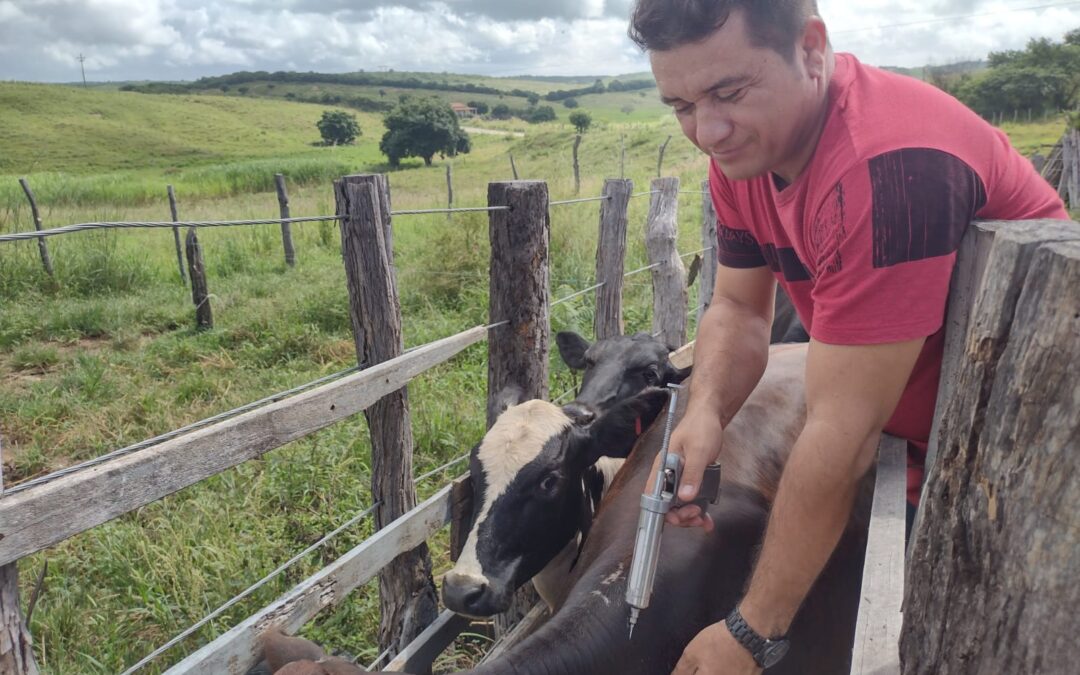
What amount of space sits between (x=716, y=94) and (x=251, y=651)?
77.4 inches

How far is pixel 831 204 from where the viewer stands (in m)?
1.49

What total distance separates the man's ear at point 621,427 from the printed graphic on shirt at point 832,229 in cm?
136

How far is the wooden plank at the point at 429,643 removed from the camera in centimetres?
260

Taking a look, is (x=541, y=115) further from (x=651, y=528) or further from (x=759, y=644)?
(x=759, y=644)

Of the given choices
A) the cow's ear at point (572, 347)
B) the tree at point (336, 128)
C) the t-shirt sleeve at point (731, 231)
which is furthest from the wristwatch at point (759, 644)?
the tree at point (336, 128)

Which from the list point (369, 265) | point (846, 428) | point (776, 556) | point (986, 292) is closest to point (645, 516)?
point (776, 556)

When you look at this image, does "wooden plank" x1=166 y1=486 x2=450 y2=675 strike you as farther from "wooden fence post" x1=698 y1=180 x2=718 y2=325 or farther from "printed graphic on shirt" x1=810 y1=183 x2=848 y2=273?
"wooden fence post" x1=698 y1=180 x2=718 y2=325

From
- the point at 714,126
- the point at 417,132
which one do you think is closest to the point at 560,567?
the point at 714,126

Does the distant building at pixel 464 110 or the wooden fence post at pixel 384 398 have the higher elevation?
the distant building at pixel 464 110

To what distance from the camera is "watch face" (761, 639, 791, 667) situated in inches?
59.6

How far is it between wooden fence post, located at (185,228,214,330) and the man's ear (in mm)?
7109

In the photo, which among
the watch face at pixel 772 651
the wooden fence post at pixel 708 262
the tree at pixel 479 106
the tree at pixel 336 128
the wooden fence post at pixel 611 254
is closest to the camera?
the watch face at pixel 772 651

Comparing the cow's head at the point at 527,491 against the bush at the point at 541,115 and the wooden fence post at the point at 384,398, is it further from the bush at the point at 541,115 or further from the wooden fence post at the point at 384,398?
the bush at the point at 541,115

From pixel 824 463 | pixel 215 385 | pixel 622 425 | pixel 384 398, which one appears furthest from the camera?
pixel 215 385
